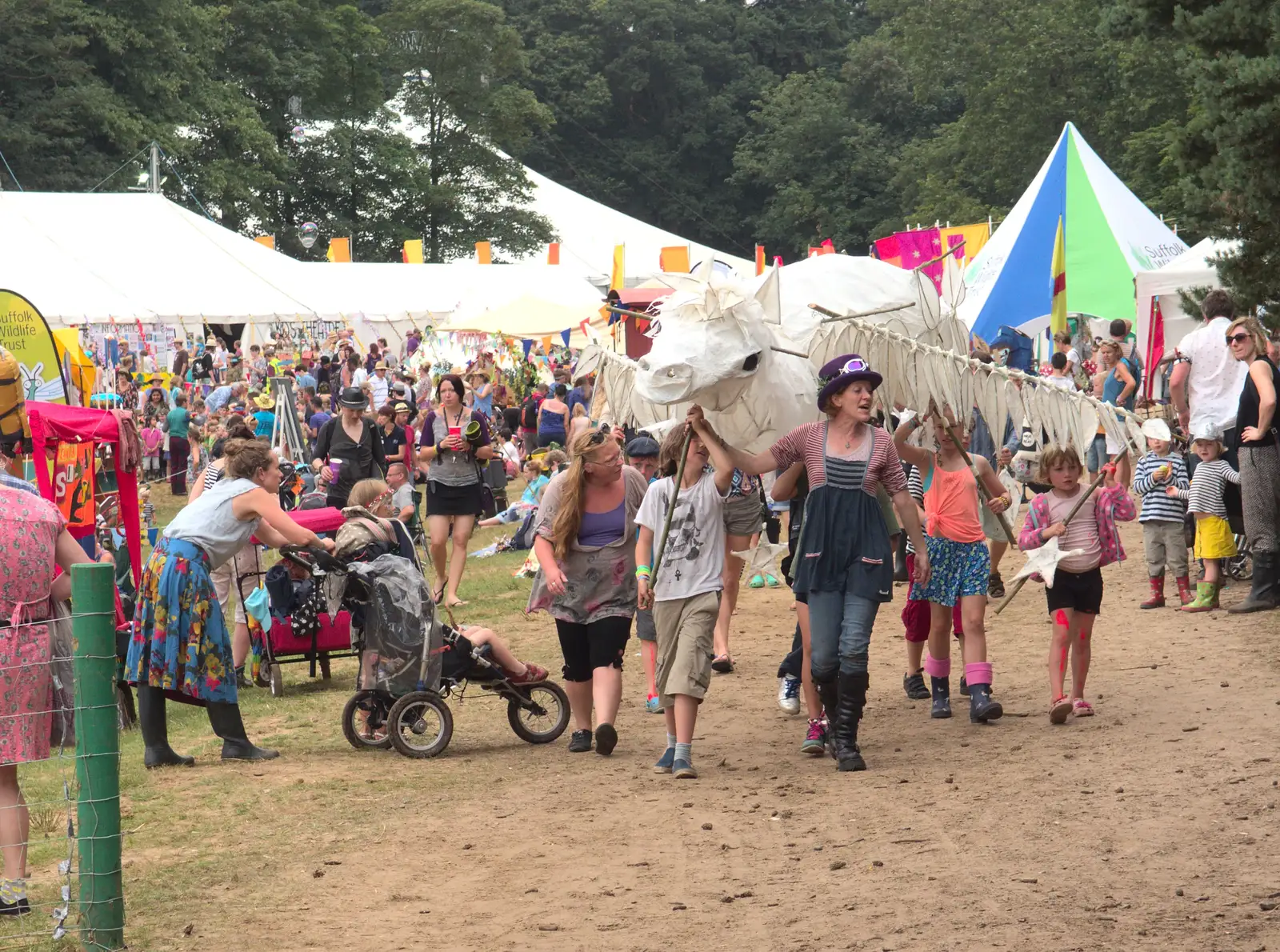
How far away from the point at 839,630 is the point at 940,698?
58.6 inches

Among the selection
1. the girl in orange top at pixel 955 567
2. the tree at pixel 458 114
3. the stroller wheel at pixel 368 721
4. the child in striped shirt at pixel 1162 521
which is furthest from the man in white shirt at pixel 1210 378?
the tree at pixel 458 114

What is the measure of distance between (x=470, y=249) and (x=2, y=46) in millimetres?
19118

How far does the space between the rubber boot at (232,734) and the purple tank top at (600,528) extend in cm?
190

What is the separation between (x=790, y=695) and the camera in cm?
883

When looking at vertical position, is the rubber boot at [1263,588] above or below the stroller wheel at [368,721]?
above

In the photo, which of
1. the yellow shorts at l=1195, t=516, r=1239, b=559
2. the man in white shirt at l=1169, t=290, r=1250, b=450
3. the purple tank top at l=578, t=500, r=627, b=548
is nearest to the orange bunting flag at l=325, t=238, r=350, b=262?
the man in white shirt at l=1169, t=290, r=1250, b=450

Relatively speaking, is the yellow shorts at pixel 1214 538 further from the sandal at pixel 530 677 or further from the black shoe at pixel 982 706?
the sandal at pixel 530 677


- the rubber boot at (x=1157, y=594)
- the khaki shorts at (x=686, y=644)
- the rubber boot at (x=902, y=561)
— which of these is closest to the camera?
the khaki shorts at (x=686, y=644)

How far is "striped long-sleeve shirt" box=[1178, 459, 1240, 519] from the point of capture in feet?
36.4

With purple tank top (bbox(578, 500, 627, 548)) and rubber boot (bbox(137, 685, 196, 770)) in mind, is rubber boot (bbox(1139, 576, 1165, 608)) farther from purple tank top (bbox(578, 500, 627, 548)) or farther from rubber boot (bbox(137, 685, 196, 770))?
rubber boot (bbox(137, 685, 196, 770))

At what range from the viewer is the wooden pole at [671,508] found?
7.37m

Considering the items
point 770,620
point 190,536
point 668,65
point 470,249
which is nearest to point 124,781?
point 190,536

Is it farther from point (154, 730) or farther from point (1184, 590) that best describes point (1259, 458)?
point (154, 730)

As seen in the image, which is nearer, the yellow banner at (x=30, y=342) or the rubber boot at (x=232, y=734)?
the rubber boot at (x=232, y=734)
